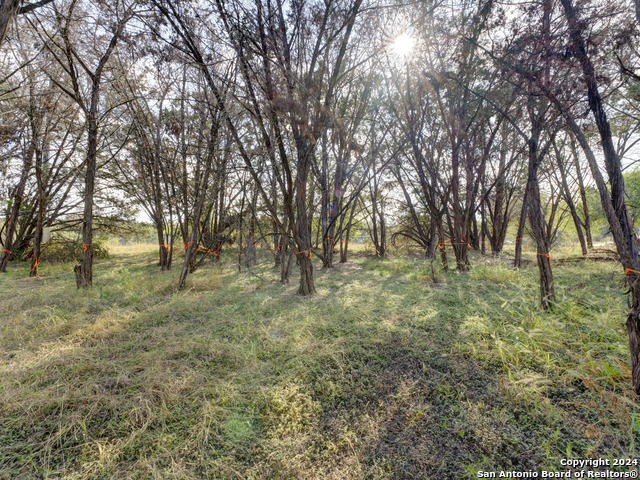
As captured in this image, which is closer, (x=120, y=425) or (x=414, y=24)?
(x=120, y=425)

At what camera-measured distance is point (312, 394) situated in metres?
1.86

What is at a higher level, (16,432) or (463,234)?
(463,234)

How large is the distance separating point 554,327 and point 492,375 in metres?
1.17

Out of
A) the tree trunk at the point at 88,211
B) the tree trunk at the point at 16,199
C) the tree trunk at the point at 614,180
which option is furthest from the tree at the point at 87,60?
the tree trunk at the point at 614,180

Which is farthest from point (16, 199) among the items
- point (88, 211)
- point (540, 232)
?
point (540, 232)

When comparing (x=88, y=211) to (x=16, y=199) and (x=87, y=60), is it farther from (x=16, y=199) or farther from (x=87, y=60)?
(x=16, y=199)

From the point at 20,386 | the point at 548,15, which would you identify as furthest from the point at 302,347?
the point at 548,15

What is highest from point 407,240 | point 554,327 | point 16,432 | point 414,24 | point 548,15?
point 414,24

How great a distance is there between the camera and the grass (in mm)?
1343

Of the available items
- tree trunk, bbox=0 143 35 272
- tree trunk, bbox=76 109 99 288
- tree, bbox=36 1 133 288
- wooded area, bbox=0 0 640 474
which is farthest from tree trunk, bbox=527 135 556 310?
tree trunk, bbox=0 143 35 272

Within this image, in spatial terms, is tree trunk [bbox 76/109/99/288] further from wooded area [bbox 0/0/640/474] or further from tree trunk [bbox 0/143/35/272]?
tree trunk [bbox 0/143/35/272]

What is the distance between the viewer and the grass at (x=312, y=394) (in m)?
1.34

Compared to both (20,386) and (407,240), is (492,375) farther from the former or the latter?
(407,240)

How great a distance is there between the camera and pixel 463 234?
638cm
